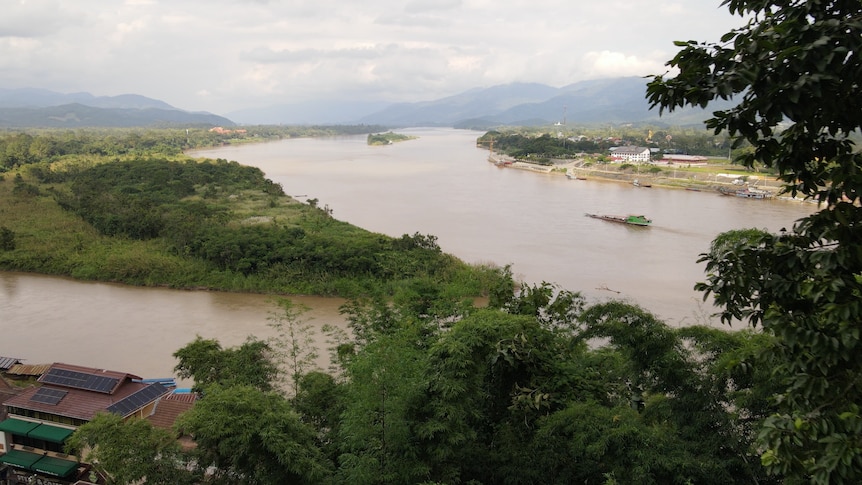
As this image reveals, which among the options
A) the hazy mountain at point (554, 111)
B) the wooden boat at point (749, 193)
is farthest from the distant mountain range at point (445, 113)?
the wooden boat at point (749, 193)

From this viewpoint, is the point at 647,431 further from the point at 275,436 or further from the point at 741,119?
the point at 741,119

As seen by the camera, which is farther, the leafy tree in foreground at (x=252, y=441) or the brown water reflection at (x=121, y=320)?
the brown water reflection at (x=121, y=320)

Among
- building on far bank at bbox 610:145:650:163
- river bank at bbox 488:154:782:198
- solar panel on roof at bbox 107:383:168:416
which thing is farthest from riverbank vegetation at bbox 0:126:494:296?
building on far bank at bbox 610:145:650:163

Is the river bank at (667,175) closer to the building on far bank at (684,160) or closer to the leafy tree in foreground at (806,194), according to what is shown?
the building on far bank at (684,160)

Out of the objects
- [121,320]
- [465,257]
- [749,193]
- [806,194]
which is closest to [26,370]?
[121,320]

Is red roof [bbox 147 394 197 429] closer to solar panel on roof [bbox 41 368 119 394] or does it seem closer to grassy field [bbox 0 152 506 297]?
solar panel on roof [bbox 41 368 119 394]

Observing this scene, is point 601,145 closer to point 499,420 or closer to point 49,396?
point 499,420

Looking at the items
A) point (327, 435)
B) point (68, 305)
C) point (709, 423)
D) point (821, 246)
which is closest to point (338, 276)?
→ point (68, 305)

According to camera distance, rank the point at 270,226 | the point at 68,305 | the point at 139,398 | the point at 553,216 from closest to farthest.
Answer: the point at 139,398 → the point at 68,305 → the point at 270,226 → the point at 553,216
